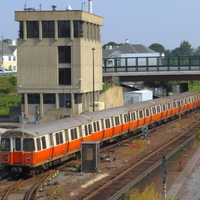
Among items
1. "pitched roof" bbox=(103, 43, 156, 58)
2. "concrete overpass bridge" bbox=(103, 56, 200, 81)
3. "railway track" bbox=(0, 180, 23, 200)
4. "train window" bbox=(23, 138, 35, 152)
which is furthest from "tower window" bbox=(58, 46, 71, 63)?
"pitched roof" bbox=(103, 43, 156, 58)

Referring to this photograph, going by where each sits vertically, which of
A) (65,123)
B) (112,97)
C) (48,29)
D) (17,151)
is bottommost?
(17,151)

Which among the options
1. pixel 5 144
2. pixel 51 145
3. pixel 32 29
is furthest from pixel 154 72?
pixel 5 144

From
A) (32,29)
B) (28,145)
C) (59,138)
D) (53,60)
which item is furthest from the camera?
(53,60)

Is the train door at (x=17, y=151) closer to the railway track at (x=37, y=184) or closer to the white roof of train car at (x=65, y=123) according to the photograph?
the white roof of train car at (x=65, y=123)

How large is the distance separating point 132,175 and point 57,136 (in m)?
4.31

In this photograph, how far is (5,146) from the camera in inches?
1182

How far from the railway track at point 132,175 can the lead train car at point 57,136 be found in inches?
130

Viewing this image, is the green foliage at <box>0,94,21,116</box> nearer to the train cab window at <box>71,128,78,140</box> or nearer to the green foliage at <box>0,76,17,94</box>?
the green foliage at <box>0,76,17,94</box>

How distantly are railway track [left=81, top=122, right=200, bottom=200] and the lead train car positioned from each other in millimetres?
3309

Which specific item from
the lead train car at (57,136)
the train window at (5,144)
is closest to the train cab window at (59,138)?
the lead train car at (57,136)

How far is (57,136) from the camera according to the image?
31.8m

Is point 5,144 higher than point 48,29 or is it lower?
lower

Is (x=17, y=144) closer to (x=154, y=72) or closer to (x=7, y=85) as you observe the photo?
(x=154, y=72)

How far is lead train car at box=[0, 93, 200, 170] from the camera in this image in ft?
97.1
